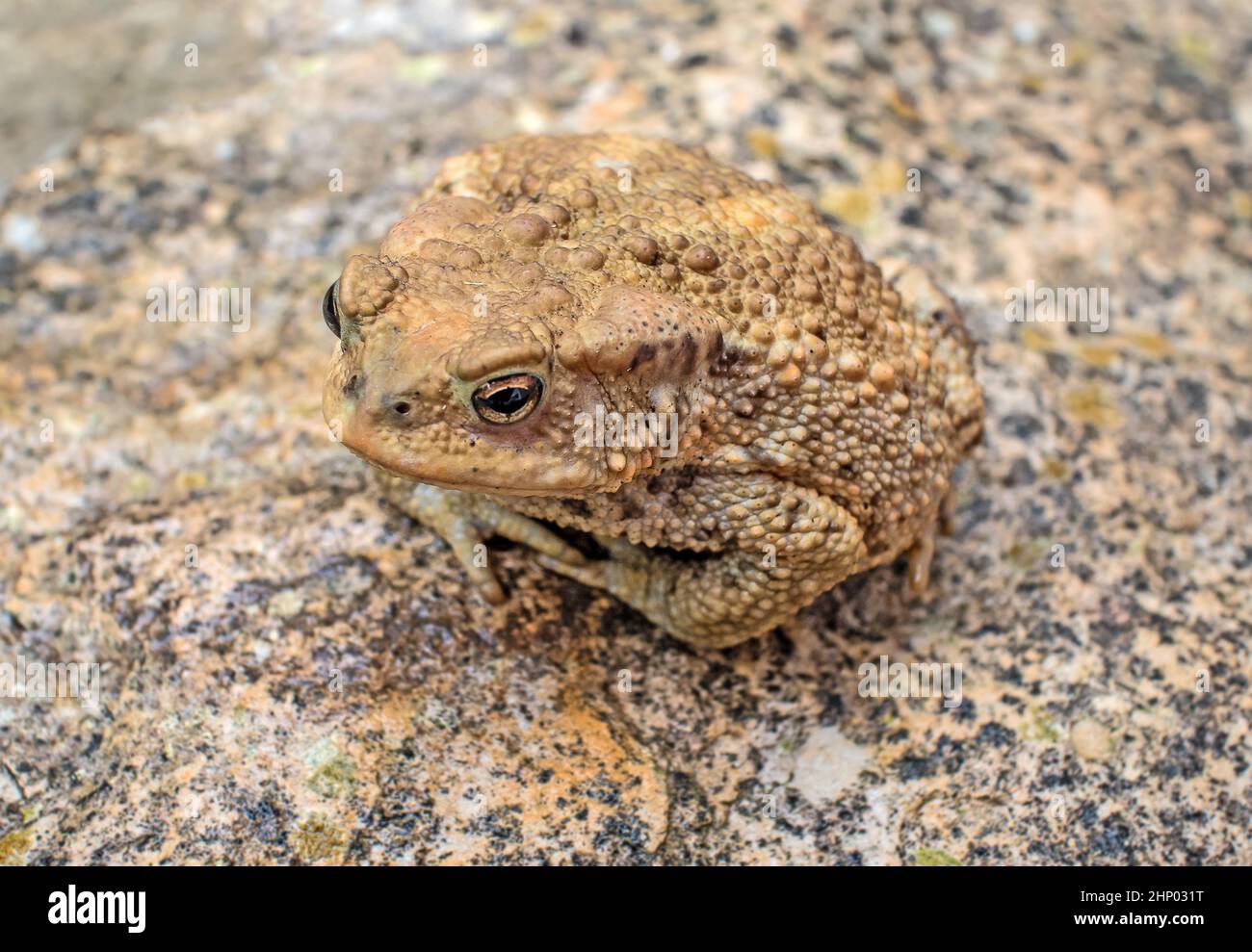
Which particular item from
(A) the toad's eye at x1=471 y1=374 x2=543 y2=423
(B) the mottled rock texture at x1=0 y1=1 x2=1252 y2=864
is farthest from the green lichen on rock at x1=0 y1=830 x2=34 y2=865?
(A) the toad's eye at x1=471 y1=374 x2=543 y2=423

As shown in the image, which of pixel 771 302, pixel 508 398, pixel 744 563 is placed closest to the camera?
pixel 508 398

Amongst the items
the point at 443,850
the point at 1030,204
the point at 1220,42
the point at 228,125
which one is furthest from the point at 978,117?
the point at 443,850

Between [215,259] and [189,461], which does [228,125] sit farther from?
[189,461]

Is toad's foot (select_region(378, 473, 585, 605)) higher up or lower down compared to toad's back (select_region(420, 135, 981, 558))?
lower down

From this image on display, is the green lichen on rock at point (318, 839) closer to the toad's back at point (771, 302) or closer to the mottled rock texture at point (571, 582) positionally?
the mottled rock texture at point (571, 582)

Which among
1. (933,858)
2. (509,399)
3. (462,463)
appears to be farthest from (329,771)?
(933,858)

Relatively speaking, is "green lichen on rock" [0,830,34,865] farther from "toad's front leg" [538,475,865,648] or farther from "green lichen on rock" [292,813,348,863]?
"toad's front leg" [538,475,865,648]

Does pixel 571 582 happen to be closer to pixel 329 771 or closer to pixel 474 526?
pixel 474 526
